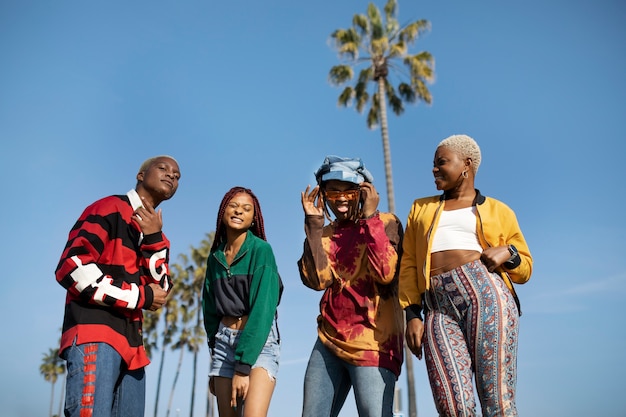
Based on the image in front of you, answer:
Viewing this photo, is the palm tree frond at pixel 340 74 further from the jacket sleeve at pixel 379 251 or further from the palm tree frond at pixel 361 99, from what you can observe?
the jacket sleeve at pixel 379 251

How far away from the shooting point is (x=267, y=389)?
3857mm

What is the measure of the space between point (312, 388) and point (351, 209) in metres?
1.40

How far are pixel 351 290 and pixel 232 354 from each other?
986 millimetres

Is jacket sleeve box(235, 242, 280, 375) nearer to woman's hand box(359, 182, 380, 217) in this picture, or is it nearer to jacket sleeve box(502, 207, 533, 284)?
woman's hand box(359, 182, 380, 217)

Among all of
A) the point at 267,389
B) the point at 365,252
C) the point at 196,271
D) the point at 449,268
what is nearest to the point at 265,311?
the point at 267,389

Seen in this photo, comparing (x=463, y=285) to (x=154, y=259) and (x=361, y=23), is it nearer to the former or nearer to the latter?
(x=154, y=259)

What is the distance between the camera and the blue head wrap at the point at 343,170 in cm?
445

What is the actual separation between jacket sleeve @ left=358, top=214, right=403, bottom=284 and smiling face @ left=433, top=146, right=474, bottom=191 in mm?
548

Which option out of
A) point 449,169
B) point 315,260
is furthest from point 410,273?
point 449,169

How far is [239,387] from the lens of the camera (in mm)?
3771

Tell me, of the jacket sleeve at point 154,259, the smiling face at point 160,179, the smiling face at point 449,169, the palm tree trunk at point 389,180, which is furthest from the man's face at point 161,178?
the palm tree trunk at point 389,180

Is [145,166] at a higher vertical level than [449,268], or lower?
higher

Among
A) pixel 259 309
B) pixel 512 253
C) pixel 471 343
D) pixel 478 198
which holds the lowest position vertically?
pixel 471 343

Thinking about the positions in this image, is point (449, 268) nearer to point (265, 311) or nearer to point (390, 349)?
point (390, 349)
